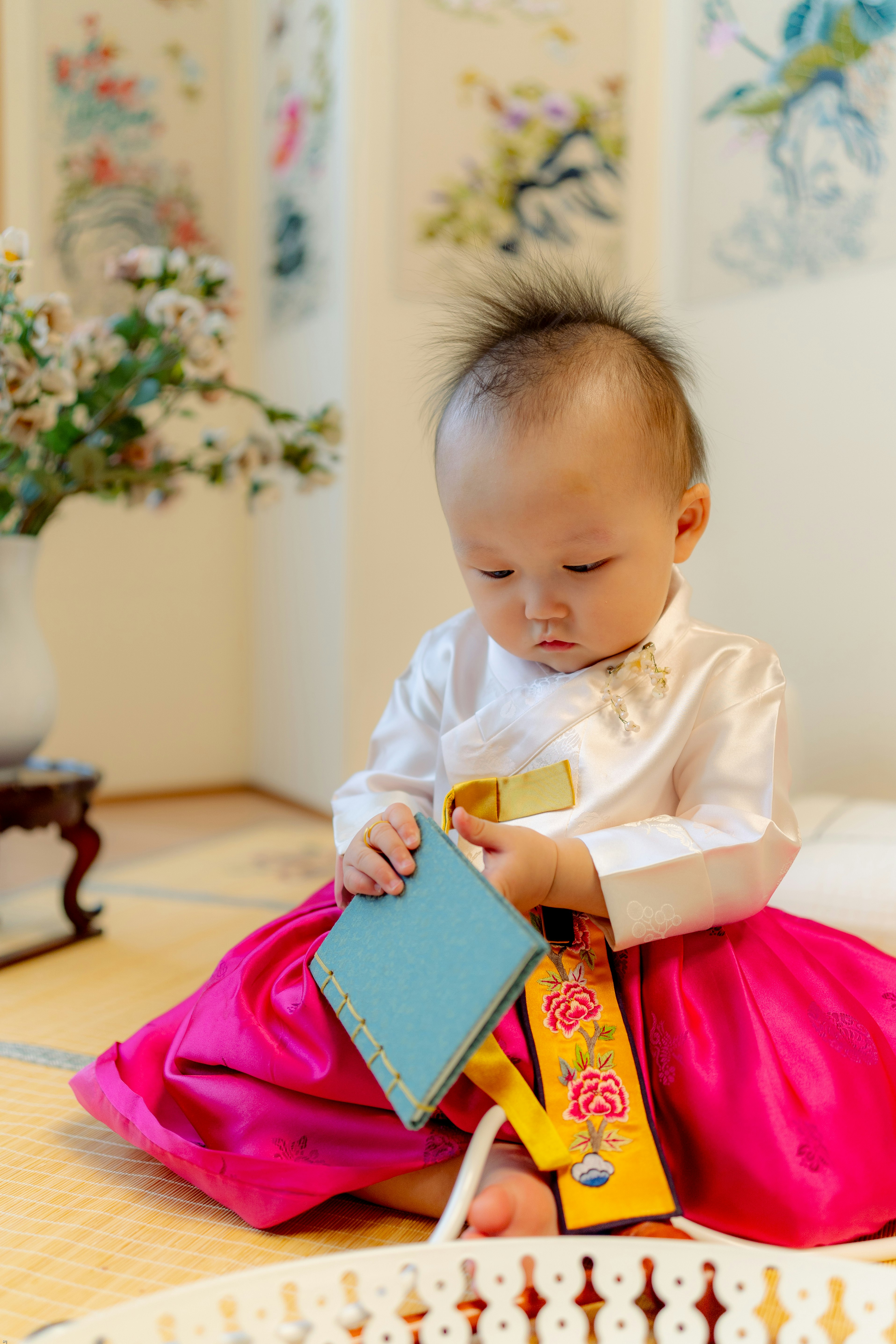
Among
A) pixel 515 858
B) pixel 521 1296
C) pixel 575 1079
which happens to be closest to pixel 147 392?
pixel 515 858

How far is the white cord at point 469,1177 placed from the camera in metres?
0.62

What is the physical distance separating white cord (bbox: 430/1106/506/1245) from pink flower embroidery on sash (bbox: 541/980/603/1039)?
8 cm

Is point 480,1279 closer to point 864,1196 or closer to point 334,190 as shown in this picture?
point 864,1196

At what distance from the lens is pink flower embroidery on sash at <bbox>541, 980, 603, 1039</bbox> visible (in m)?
0.73

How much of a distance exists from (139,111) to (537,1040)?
242 centimetres

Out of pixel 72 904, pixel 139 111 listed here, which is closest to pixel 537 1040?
pixel 72 904

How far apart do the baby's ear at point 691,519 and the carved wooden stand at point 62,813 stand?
884 millimetres

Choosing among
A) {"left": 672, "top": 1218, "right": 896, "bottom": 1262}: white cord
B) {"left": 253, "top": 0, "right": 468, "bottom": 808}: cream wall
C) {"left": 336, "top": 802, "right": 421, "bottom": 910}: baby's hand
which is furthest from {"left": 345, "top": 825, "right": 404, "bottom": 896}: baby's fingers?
{"left": 253, "top": 0, "right": 468, "bottom": 808}: cream wall

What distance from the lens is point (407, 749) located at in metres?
0.94

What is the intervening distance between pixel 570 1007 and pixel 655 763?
0.63 ft

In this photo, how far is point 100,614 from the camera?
2475 mm

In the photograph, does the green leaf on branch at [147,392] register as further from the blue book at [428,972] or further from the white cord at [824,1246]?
the white cord at [824,1246]

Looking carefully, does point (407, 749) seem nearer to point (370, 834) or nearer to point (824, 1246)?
point (370, 834)

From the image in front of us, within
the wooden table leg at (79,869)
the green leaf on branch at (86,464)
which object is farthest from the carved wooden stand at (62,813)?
the green leaf on branch at (86,464)
